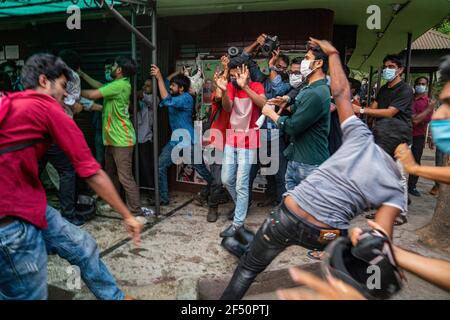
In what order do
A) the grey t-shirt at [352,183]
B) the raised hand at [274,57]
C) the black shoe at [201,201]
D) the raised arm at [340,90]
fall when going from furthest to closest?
the black shoe at [201,201] < the raised hand at [274,57] < the raised arm at [340,90] < the grey t-shirt at [352,183]

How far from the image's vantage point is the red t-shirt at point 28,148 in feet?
6.35

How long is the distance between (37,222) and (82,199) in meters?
2.88

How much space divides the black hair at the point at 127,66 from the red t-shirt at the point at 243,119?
1261 millimetres

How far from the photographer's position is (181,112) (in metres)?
5.21

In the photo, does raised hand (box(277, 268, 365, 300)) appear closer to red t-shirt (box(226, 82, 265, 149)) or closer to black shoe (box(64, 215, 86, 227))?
red t-shirt (box(226, 82, 265, 149))

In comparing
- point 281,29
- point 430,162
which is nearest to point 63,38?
point 281,29

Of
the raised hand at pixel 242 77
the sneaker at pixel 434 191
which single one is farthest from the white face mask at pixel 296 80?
the sneaker at pixel 434 191

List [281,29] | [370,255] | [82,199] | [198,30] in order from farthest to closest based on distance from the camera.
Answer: [198,30]
[281,29]
[82,199]
[370,255]

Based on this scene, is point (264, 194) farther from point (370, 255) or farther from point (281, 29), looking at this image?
point (370, 255)

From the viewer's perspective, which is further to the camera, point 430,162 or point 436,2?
point 430,162

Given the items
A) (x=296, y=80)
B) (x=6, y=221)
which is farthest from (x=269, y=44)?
(x=6, y=221)

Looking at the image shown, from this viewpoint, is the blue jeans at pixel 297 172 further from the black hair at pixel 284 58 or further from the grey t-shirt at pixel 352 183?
the black hair at pixel 284 58

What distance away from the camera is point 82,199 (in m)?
4.84

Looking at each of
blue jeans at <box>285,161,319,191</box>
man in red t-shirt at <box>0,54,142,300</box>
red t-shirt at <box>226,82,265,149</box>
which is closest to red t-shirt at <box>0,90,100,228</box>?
man in red t-shirt at <box>0,54,142,300</box>
